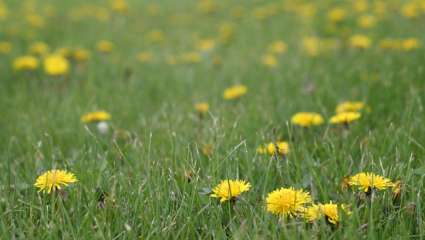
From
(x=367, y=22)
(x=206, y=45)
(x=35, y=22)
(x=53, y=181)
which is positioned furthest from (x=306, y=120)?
(x=35, y=22)

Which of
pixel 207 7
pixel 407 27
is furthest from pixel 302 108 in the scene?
pixel 207 7

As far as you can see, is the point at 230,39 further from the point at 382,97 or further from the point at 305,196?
the point at 305,196

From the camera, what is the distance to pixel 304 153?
5.68ft

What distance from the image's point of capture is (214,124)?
1.81m

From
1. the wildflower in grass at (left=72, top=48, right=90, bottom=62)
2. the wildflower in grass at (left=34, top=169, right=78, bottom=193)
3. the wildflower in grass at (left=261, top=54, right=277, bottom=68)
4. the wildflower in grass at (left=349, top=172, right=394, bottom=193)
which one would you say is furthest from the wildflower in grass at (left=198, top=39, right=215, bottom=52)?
the wildflower in grass at (left=349, top=172, right=394, bottom=193)

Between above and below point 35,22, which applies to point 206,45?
below

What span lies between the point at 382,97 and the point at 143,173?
1.23 m

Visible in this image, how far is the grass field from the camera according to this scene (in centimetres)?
134

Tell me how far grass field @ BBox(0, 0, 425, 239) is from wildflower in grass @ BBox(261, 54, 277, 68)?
0.05 feet

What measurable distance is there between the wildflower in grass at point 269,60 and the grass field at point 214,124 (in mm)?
15

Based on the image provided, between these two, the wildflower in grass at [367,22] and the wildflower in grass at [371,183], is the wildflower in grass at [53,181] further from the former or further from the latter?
the wildflower in grass at [367,22]

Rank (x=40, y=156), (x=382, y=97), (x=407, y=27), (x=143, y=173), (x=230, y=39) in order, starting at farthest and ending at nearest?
(x=230, y=39), (x=407, y=27), (x=382, y=97), (x=40, y=156), (x=143, y=173)

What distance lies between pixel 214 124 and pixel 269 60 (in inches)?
67.5

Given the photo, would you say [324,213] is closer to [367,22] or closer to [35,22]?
[367,22]
